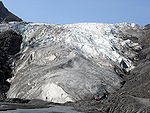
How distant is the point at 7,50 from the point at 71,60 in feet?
25.7

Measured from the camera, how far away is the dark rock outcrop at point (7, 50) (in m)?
27.5

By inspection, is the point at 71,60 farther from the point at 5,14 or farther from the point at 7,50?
the point at 5,14

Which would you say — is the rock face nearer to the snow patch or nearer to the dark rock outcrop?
the dark rock outcrop

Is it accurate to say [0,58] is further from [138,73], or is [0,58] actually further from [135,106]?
[135,106]

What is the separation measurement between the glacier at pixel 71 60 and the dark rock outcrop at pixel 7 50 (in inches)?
22.6

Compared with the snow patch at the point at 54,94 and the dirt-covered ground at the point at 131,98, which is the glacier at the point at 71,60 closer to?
the snow patch at the point at 54,94

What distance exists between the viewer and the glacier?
22411 mm

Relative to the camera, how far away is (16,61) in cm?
2931

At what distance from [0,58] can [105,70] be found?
10.0 m

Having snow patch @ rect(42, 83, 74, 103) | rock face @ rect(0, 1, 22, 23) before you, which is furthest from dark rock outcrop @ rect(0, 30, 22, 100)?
rock face @ rect(0, 1, 22, 23)

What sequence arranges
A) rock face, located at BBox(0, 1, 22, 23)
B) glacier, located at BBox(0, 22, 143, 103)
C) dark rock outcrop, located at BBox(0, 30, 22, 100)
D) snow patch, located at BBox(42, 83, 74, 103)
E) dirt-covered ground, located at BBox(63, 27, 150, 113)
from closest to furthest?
dirt-covered ground, located at BBox(63, 27, 150, 113) → snow patch, located at BBox(42, 83, 74, 103) → glacier, located at BBox(0, 22, 143, 103) → dark rock outcrop, located at BBox(0, 30, 22, 100) → rock face, located at BBox(0, 1, 22, 23)

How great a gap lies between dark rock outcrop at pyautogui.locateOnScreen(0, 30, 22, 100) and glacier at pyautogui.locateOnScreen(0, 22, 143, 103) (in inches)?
22.6

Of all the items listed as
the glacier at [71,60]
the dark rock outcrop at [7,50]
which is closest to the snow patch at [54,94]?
the glacier at [71,60]

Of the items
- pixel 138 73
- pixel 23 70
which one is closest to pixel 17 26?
pixel 23 70
